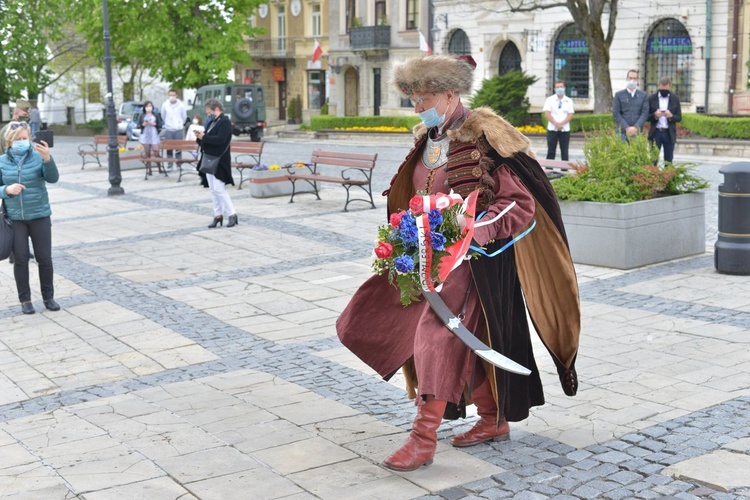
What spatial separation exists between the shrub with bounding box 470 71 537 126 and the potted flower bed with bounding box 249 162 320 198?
58.2ft

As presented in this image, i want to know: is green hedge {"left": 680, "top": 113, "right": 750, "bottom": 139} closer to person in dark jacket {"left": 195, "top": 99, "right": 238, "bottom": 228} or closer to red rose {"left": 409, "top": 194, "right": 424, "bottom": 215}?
person in dark jacket {"left": 195, "top": 99, "right": 238, "bottom": 228}

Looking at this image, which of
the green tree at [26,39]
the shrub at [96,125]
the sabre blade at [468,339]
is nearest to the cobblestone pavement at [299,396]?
the sabre blade at [468,339]

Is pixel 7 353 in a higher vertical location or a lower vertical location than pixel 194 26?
lower

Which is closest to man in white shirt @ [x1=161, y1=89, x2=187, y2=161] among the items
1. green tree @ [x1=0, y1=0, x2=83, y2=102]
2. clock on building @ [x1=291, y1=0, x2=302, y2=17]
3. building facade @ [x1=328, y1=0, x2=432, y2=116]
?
building facade @ [x1=328, y1=0, x2=432, y2=116]

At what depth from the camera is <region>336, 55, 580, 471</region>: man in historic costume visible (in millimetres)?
5059

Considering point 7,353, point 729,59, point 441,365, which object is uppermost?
point 729,59

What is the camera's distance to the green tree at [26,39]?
47.2 meters

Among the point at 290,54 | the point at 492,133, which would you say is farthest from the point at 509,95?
the point at 492,133

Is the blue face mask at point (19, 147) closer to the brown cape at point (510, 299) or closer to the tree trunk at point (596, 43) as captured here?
the brown cape at point (510, 299)

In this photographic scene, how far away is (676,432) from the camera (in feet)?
18.5

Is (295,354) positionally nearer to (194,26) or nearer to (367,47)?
(194,26)

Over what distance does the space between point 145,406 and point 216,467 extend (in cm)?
133

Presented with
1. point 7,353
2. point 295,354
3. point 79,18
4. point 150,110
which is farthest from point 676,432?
point 79,18

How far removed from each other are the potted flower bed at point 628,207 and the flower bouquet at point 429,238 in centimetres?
553
